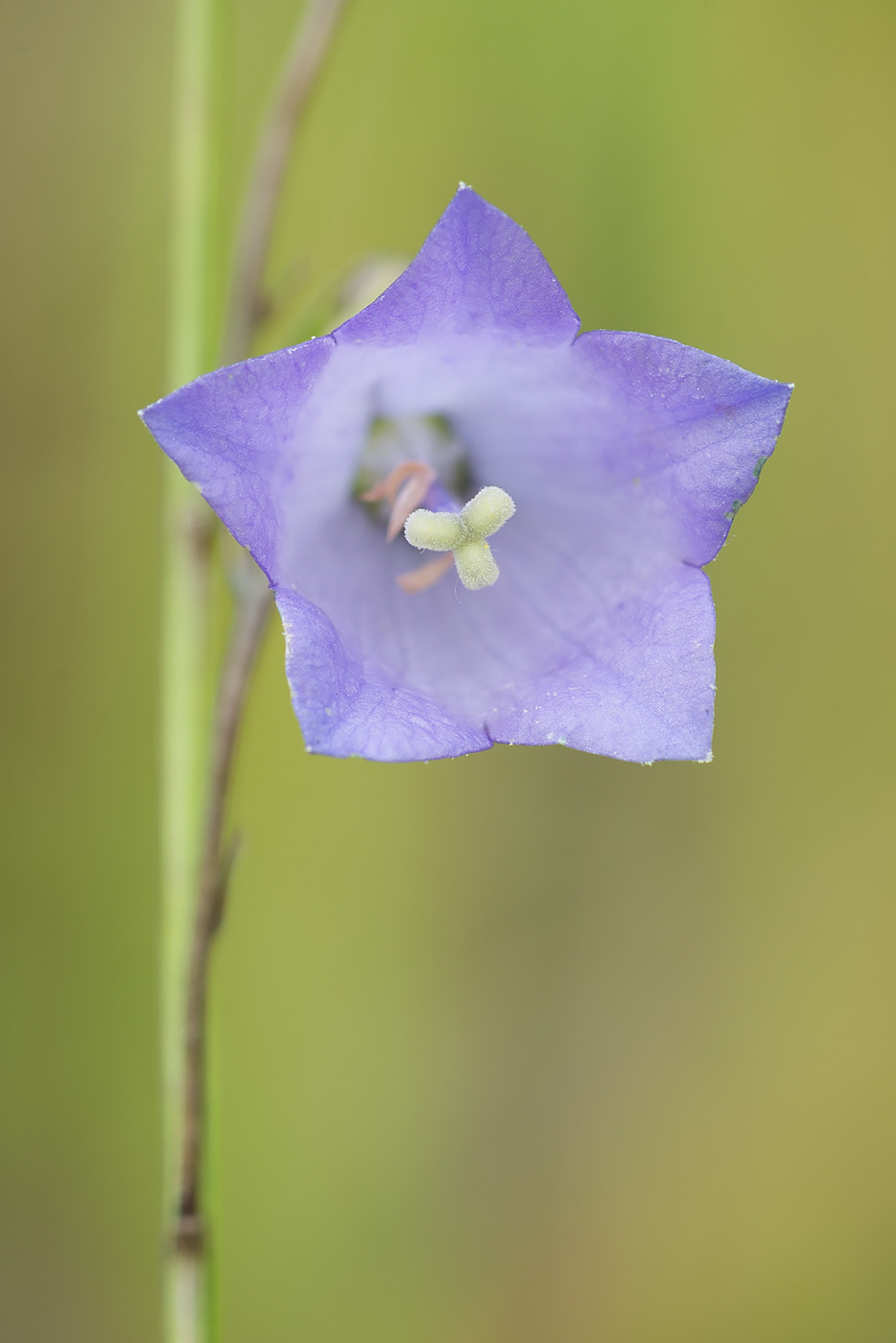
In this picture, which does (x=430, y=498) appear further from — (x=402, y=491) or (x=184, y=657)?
(x=184, y=657)

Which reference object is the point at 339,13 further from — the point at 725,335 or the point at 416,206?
the point at 725,335

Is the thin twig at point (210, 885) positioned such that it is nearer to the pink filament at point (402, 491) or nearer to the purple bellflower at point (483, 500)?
the purple bellflower at point (483, 500)

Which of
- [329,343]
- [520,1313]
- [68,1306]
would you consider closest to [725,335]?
[329,343]

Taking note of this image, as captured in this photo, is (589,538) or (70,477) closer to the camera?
(589,538)

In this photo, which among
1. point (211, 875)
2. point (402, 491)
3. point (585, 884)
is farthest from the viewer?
point (585, 884)

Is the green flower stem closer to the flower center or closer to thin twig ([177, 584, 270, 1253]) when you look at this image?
thin twig ([177, 584, 270, 1253])

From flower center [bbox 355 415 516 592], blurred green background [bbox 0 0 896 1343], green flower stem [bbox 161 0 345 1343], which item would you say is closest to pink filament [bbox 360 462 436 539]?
flower center [bbox 355 415 516 592]

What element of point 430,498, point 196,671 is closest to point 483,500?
point 430,498

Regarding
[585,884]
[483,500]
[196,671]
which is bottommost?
[585,884]
